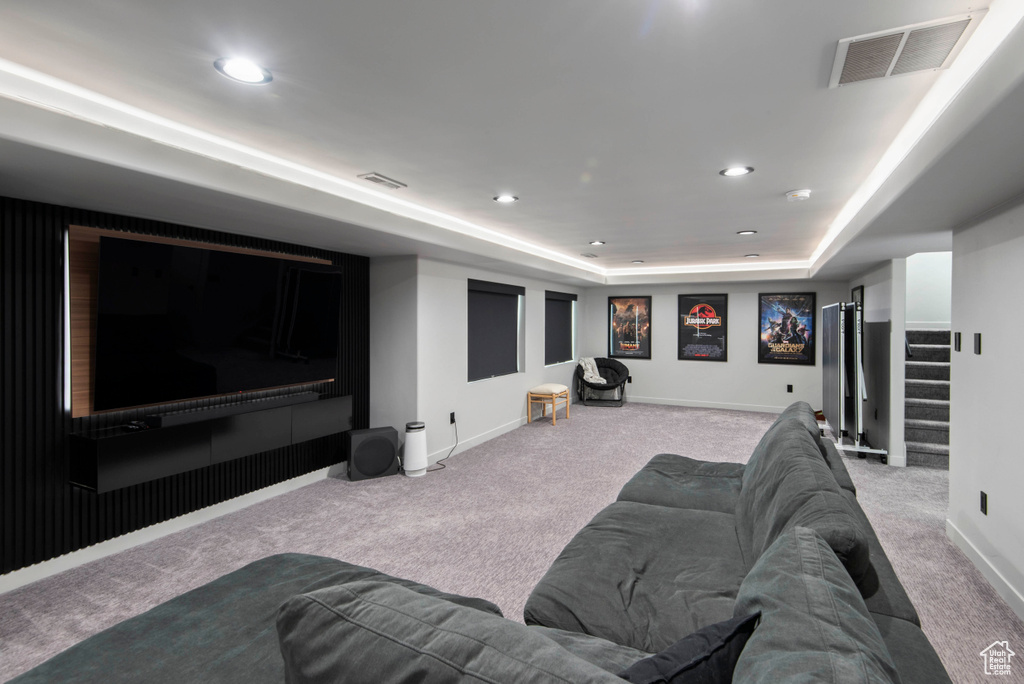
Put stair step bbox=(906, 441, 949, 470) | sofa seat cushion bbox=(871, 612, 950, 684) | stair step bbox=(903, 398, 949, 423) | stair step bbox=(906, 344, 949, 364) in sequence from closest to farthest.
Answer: sofa seat cushion bbox=(871, 612, 950, 684) → stair step bbox=(906, 441, 949, 470) → stair step bbox=(903, 398, 949, 423) → stair step bbox=(906, 344, 949, 364)

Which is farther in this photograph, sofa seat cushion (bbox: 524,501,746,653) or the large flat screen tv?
the large flat screen tv

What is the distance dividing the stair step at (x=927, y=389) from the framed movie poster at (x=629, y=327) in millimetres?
4124

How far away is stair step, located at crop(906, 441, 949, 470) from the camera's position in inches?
203

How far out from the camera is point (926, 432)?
535 cm

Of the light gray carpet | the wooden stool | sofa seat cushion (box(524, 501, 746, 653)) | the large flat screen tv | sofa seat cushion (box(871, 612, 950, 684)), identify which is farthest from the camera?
the wooden stool

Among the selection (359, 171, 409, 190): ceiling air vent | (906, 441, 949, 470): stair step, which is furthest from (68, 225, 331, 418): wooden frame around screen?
(906, 441, 949, 470): stair step

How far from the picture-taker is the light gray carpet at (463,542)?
8.30 ft

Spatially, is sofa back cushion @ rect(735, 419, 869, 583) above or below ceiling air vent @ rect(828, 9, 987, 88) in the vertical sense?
below

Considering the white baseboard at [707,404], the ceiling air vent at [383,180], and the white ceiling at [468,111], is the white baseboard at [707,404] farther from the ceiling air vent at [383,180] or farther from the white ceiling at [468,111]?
the ceiling air vent at [383,180]

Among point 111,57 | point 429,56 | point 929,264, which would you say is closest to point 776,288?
point 929,264

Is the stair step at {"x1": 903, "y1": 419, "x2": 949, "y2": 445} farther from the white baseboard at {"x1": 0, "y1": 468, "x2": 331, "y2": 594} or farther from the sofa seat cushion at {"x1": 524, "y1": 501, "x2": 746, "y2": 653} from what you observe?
the white baseboard at {"x1": 0, "y1": 468, "x2": 331, "y2": 594}

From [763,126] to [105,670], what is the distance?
3235 millimetres

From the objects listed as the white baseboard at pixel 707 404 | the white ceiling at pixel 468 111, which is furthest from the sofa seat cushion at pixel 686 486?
the white baseboard at pixel 707 404

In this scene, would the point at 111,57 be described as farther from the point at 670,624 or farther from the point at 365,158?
the point at 670,624
